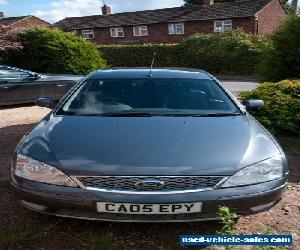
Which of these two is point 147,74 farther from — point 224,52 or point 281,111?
point 224,52

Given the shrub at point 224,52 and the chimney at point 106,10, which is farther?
the chimney at point 106,10

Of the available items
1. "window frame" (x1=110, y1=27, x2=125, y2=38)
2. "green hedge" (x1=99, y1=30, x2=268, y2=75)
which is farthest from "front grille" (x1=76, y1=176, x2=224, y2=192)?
"window frame" (x1=110, y1=27, x2=125, y2=38)

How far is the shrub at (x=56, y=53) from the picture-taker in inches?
637

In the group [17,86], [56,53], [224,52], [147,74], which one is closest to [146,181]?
[147,74]

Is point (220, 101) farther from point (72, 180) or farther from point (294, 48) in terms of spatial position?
point (294, 48)

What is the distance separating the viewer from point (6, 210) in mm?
3914

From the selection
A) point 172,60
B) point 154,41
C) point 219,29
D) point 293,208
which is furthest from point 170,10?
point 293,208

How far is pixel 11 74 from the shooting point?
33.9 feet

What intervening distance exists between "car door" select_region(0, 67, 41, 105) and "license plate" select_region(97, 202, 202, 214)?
793cm

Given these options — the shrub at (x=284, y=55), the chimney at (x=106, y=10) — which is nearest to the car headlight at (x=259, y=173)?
the shrub at (x=284, y=55)

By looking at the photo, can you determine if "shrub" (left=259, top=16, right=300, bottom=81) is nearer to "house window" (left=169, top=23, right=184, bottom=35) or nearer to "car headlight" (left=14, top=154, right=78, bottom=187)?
"car headlight" (left=14, top=154, right=78, bottom=187)

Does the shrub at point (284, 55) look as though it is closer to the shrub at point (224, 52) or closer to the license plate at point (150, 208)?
the license plate at point (150, 208)

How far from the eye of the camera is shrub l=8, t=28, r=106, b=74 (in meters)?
16.2

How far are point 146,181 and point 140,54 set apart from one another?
93.3 feet
